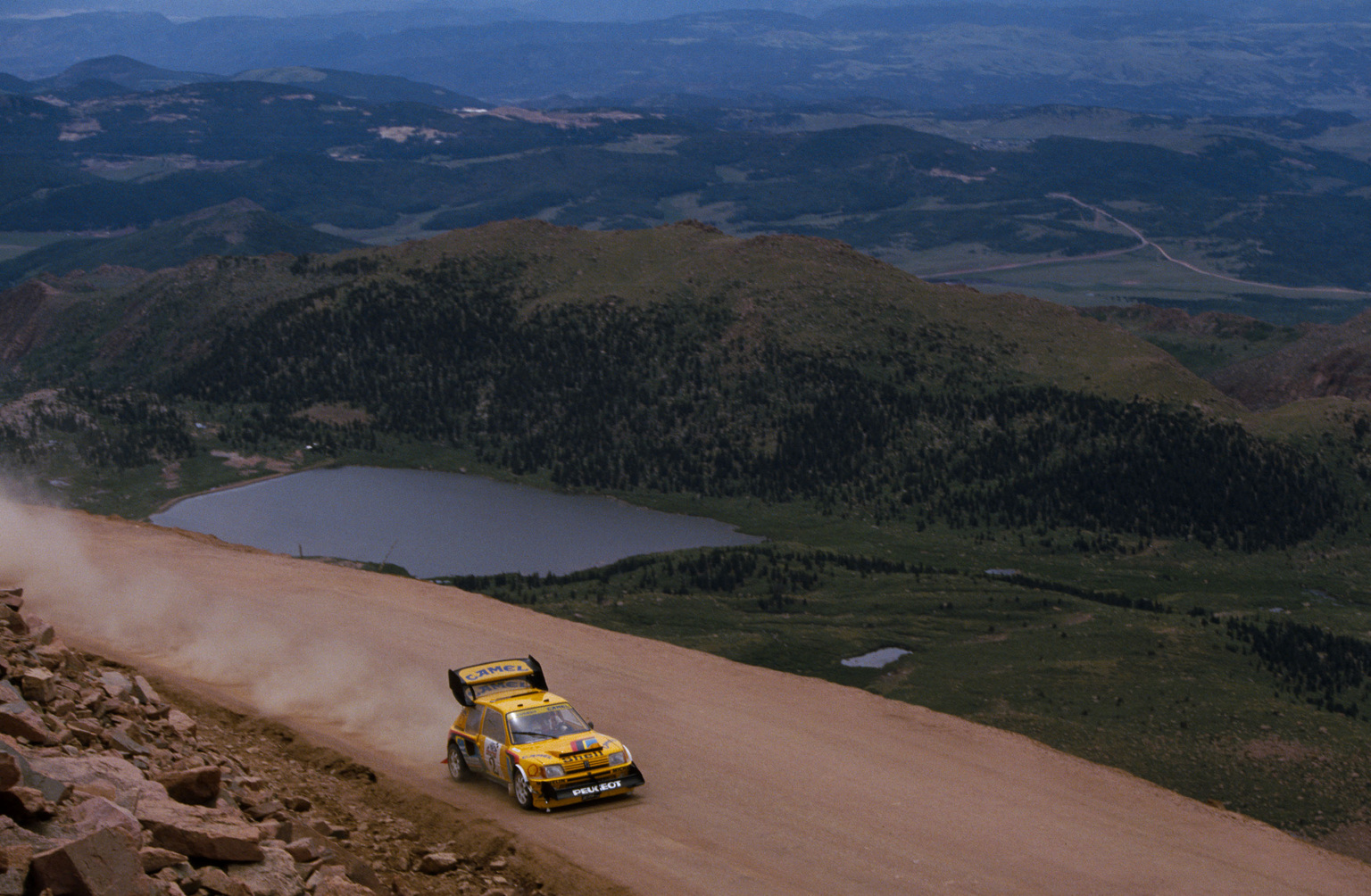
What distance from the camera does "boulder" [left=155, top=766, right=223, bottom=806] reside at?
1830 cm

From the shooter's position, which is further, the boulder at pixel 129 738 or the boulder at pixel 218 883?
the boulder at pixel 129 738

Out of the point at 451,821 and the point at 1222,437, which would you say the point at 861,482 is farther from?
the point at 451,821

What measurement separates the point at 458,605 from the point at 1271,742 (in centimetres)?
2670

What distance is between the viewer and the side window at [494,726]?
80.6ft

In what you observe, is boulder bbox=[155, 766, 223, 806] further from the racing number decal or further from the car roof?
the car roof

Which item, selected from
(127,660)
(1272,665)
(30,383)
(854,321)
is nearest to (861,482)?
(854,321)

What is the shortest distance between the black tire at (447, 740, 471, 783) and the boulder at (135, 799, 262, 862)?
27.9ft

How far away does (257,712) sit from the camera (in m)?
28.1

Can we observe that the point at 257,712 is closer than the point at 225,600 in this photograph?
Yes

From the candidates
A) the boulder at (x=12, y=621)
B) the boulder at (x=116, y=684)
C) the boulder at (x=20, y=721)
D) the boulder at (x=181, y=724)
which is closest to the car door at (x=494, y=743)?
the boulder at (x=181, y=724)

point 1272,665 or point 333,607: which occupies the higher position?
point 333,607

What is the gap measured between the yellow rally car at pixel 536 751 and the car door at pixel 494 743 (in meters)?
0.02

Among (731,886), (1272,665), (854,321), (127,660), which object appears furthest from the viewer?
(854,321)

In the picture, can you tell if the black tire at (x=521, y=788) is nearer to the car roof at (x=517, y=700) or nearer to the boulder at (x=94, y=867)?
the car roof at (x=517, y=700)
